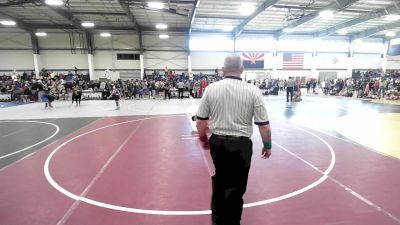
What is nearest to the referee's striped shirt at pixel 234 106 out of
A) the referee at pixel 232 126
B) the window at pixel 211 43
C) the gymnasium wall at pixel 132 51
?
the referee at pixel 232 126

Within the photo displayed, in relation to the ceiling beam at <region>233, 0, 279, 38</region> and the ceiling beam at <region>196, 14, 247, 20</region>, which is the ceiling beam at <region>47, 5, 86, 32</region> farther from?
the ceiling beam at <region>233, 0, 279, 38</region>

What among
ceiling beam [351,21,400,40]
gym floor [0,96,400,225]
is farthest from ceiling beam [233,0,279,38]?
ceiling beam [351,21,400,40]

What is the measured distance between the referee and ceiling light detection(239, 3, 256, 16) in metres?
19.5

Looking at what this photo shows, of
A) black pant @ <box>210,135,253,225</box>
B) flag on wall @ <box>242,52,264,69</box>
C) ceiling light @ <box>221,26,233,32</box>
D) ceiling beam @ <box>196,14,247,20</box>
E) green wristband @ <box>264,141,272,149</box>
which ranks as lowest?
black pant @ <box>210,135,253,225</box>

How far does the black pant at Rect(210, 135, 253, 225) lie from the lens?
2580 millimetres

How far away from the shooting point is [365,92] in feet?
71.2

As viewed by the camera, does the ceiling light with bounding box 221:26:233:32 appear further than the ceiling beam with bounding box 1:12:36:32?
Yes

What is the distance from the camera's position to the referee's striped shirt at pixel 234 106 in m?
2.51

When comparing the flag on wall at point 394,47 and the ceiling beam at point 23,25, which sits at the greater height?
the ceiling beam at point 23,25

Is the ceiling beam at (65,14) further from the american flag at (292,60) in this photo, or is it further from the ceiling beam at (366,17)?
the ceiling beam at (366,17)

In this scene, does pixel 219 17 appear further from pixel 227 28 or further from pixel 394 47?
pixel 394 47

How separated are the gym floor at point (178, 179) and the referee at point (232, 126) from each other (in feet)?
2.26

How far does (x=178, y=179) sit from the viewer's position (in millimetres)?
4484

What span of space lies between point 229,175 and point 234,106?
72cm
